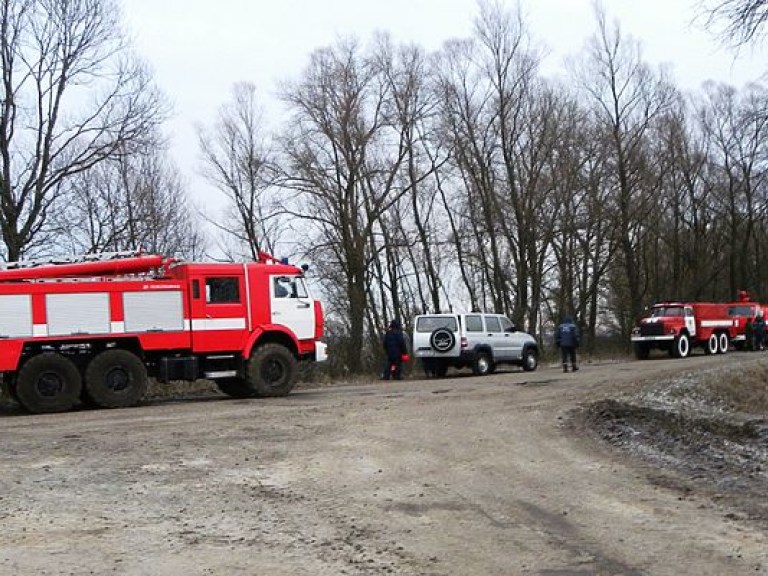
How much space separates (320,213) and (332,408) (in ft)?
80.3

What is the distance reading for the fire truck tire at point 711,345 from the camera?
127 feet

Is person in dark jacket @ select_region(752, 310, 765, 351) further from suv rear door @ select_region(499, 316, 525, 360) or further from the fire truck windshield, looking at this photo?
suv rear door @ select_region(499, 316, 525, 360)

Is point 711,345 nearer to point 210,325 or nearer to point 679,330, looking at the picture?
point 679,330

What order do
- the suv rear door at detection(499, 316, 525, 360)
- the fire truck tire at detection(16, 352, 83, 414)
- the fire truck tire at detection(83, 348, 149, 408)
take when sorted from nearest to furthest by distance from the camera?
the fire truck tire at detection(16, 352, 83, 414)
the fire truck tire at detection(83, 348, 149, 408)
the suv rear door at detection(499, 316, 525, 360)

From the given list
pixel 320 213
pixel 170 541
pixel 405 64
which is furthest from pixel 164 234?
pixel 170 541

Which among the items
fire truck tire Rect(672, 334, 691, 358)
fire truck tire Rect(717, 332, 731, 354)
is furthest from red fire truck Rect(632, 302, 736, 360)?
fire truck tire Rect(717, 332, 731, 354)

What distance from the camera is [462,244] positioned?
45156 millimetres

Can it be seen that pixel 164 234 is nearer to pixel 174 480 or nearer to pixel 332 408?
pixel 332 408

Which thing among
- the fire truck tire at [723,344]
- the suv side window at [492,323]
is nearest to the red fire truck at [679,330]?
the fire truck tire at [723,344]

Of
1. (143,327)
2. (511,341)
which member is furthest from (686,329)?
(143,327)

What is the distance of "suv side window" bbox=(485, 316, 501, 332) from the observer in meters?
28.9

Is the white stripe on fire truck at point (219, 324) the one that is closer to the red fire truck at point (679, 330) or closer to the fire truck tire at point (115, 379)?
the fire truck tire at point (115, 379)

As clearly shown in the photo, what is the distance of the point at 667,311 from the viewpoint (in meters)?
37.0

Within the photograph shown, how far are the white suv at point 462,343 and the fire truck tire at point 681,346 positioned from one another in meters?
9.99
